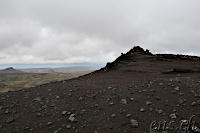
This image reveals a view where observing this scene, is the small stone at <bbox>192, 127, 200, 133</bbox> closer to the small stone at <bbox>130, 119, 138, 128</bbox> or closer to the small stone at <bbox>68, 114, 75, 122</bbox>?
the small stone at <bbox>130, 119, 138, 128</bbox>

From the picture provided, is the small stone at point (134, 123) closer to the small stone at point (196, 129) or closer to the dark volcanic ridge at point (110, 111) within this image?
the dark volcanic ridge at point (110, 111)

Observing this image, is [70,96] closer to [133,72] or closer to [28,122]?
[28,122]

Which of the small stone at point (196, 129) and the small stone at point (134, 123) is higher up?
the small stone at point (196, 129)

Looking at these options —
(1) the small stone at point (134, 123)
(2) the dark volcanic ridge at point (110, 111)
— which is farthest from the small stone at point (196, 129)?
(1) the small stone at point (134, 123)

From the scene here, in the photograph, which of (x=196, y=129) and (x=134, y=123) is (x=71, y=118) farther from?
(x=196, y=129)

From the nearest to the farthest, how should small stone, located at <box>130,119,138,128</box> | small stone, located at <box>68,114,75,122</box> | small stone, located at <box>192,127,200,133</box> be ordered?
small stone, located at <box>192,127,200,133</box>
small stone, located at <box>130,119,138,128</box>
small stone, located at <box>68,114,75,122</box>

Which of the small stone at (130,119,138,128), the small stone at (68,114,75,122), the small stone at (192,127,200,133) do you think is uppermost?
the small stone at (192,127,200,133)

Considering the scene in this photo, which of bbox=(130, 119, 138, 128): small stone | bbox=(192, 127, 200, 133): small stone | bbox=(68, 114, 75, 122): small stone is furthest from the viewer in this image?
bbox=(68, 114, 75, 122): small stone

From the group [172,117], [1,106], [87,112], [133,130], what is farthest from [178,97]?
[1,106]

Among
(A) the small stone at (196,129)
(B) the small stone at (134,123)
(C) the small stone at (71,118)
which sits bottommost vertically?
(C) the small stone at (71,118)

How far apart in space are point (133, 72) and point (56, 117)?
583 inches

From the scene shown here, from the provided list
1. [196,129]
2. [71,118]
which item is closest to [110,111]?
[71,118]

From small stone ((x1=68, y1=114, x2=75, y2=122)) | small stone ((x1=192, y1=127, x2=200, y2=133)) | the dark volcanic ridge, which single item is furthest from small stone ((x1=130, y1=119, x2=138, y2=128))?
small stone ((x1=68, y1=114, x2=75, y2=122))

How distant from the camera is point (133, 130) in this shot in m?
6.79
